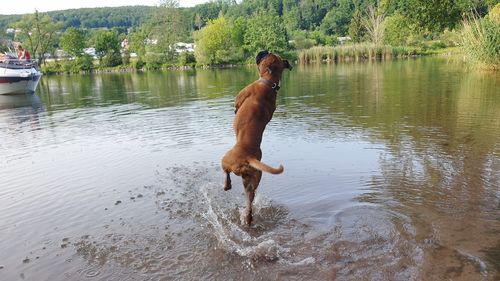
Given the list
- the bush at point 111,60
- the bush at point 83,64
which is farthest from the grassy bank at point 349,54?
the bush at point 83,64

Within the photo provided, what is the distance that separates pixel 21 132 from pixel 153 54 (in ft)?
211

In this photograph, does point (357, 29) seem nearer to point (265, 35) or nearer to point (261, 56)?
point (265, 35)

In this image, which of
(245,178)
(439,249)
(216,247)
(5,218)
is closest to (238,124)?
(245,178)

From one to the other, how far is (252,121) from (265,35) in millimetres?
69160

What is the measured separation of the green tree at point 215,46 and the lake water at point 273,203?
186ft

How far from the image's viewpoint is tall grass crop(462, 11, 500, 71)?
2244 centimetres

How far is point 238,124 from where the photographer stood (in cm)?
545

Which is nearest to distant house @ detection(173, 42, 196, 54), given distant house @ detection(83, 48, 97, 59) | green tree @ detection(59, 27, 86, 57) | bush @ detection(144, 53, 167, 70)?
bush @ detection(144, 53, 167, 70)

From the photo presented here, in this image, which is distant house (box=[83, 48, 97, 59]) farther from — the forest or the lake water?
the lake water

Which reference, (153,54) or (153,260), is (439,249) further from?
(153,54)

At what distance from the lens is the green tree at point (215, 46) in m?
68.9

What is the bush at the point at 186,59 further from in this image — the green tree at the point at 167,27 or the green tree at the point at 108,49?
the green tree at the point at 108,49

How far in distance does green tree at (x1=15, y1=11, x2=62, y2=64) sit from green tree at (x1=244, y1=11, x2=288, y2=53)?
1665 inches

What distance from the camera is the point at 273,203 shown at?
6.69 meters
